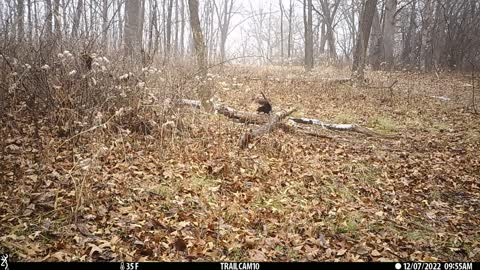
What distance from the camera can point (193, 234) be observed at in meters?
3.89

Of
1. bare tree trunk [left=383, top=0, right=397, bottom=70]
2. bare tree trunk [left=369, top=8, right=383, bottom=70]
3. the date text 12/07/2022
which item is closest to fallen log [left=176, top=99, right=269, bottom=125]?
the date text 12/07/2022

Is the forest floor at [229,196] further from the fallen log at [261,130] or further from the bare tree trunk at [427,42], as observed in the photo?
the bare tree trunk at [427,42]

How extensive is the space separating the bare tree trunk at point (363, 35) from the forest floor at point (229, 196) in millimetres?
6045

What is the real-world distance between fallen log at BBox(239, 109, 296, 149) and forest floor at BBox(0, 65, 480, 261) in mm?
153

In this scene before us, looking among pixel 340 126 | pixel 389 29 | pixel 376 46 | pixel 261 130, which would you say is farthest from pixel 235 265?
pixel 389 29

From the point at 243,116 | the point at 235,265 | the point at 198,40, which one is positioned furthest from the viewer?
the point at 198,40

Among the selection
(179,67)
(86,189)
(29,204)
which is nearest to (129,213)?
(86,189)

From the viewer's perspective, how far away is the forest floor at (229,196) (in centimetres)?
369

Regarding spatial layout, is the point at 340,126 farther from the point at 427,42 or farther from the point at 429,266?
the point at 427,42

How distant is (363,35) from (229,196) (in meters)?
10.3

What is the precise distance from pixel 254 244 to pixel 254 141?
3008 millimetres

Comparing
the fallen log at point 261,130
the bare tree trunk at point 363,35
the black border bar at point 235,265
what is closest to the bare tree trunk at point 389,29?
the bare tree trunk at point 363,35

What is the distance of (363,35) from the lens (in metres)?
13.0

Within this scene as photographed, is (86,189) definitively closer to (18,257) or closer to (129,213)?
(129,213)
